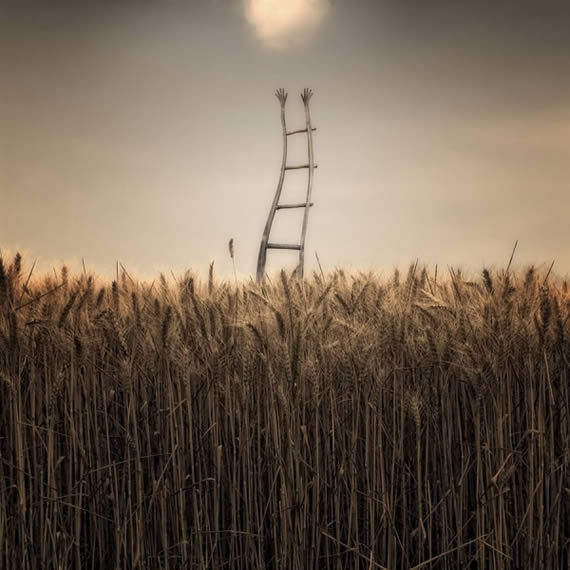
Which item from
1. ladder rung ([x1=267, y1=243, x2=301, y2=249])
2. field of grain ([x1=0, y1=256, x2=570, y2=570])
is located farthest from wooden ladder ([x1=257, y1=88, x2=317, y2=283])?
field of grain ([x1=0, y1=256, x2=570, y2=570])

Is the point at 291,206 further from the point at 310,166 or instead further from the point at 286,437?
the point at 286,437

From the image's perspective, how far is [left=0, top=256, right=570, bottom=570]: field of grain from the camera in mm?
1549

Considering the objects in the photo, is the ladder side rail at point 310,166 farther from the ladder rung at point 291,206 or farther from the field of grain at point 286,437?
the field of grain at point 286,437

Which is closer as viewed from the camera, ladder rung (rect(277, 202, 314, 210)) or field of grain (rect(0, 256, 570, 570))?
field of grain (rect(0, 256, 570, 570))

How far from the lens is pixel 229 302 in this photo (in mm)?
1830

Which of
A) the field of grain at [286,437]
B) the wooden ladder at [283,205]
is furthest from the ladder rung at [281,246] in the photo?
the field of grain at [286,437]

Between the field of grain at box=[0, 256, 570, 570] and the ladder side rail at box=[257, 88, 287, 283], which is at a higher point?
the ladder side rail at box=[257, 88, 287, 283]

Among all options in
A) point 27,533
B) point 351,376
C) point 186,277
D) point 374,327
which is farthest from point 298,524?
point 186,277

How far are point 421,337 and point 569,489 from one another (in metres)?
0.45

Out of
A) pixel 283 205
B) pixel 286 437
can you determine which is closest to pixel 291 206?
pixel 283 205

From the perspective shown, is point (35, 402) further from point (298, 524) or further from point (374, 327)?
point (374, 327)

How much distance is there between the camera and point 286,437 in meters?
1.57

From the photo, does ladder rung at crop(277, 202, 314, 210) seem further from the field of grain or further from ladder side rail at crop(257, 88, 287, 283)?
the field of grain

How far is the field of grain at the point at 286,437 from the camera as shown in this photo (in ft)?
5.08
